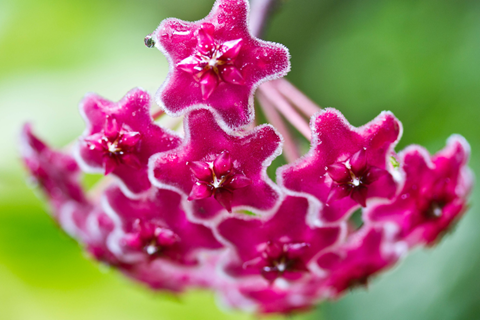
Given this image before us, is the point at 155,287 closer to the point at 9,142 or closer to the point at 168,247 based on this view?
the point at 168,247

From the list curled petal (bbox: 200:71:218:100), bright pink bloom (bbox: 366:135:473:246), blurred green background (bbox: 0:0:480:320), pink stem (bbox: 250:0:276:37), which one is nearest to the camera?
curled petal (bbox: 200:71:218:100)

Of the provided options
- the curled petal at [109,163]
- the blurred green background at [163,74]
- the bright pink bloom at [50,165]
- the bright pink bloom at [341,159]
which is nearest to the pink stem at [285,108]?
the bright pink bloom at [341,159]

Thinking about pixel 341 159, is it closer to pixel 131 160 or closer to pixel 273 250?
pixel 273 250

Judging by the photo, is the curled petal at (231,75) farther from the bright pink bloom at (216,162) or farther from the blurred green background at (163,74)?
the blurred green background at (163,74)

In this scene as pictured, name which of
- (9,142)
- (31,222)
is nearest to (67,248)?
(31,222)

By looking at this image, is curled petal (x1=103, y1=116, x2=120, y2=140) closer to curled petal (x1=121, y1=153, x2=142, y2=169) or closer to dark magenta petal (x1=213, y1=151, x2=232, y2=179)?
curled petal (x1=121, y1=153, x2=142, y2=169)

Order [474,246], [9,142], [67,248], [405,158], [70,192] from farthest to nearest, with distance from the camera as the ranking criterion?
1. [67,248]
2. [9,142]
3. [474,246]
4. [70,192]
5. [405,158]

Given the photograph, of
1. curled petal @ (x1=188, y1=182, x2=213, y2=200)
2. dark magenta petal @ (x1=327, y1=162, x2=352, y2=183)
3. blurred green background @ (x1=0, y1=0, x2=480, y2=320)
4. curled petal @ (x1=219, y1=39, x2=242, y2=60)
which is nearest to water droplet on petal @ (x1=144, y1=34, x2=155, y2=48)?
curled petal @ (x1=219, y1=39, x2=242, y2=60)
